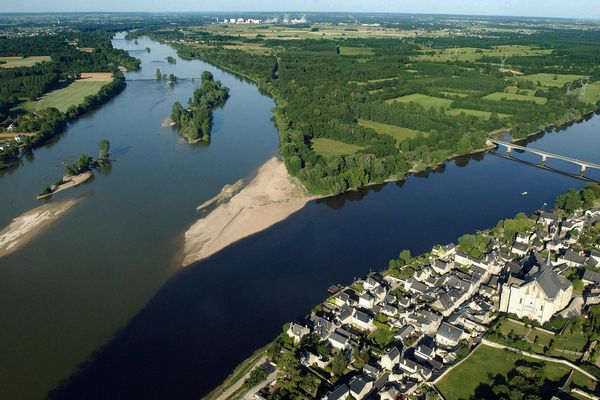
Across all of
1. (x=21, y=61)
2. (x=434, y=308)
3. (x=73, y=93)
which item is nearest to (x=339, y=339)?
(x=434, y=308)

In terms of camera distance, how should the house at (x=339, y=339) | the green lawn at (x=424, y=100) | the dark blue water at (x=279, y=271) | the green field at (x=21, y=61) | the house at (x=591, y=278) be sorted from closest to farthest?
the dark blue water at (x=279, y=271) < the house at (x=339, y=339) < the house at (x=591, y=278) < the green lawn at (x=424, y=100) < the green field at (x=21, y=61)

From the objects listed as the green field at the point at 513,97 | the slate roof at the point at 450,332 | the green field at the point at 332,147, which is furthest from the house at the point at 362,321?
the green field at the point at 513,97

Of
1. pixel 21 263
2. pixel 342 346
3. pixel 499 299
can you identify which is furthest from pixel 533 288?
pixel 21 263

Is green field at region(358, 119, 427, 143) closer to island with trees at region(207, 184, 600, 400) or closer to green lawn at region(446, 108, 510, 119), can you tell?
green lawn at region(446, 108, 510, 119)

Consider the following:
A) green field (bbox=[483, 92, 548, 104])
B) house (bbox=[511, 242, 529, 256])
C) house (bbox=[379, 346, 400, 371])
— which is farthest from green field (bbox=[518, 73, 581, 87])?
house (bbox=[379, 346, 400, 371])

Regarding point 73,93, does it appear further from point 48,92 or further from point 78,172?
point 78,172

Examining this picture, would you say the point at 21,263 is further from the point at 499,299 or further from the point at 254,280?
the point at 499,299

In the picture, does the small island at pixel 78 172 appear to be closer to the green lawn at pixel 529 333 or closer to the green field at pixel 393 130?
the green field at pixel 393 130
